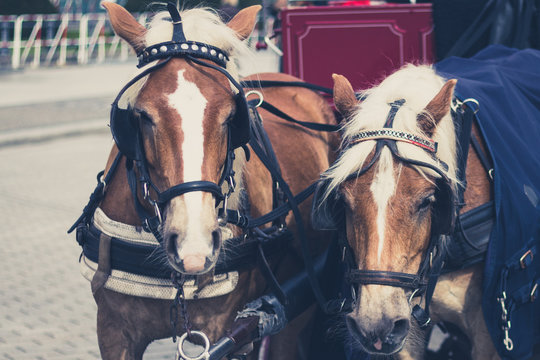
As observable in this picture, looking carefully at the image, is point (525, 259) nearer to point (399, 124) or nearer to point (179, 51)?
point (399, 124)

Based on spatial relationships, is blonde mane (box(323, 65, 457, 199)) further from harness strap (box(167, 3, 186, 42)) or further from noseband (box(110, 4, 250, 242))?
harness strap (box(167, 3, 186, 42))

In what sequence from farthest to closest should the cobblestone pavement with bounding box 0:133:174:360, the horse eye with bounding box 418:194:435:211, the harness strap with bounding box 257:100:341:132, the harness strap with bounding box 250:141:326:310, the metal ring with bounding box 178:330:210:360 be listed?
1. the cobblestone pavement with bounding box 0:133:174:360
2. the harness strap with bounding box 257:100:341:132
3. the harness strap with bounding box 250:141:326:310
4. the metal ring with bounding box 178:330:210:360
5. the horse eye with bounding box 418:194:435:211

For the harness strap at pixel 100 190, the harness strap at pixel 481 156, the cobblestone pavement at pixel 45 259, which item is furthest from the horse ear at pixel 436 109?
the cobblestone pavement at pixel 45 259

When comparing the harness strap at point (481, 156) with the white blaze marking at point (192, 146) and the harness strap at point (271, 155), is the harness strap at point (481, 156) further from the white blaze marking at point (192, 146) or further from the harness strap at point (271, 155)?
the white blaze marking at point (192, 146)

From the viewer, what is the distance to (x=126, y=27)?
2578 millimetres

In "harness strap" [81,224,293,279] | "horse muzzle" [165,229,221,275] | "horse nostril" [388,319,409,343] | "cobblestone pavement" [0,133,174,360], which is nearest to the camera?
"horse muzzle" [165,229,221,275]

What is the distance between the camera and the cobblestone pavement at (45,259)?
4.44m

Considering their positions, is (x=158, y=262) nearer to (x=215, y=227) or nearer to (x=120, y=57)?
(x=215, y=227)

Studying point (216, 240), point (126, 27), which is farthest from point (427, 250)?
point (126, 27)

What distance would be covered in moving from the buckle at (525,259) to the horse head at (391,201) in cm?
38

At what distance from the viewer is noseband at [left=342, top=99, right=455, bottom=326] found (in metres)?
2.34

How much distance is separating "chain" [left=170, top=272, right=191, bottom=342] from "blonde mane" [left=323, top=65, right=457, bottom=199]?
1.90 ft

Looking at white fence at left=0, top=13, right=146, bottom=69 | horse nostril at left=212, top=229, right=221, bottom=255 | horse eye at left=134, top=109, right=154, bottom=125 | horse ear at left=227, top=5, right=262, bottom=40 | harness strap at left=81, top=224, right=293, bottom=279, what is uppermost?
horse ear at left=227, top=5, right=262, bottom=40

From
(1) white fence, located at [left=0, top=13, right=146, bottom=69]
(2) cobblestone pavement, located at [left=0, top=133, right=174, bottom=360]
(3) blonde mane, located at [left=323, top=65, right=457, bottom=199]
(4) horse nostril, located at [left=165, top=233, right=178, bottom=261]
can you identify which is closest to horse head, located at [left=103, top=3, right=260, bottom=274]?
(4) horse nostril, located at [left=165, top=233, right=178, bottom=261]
